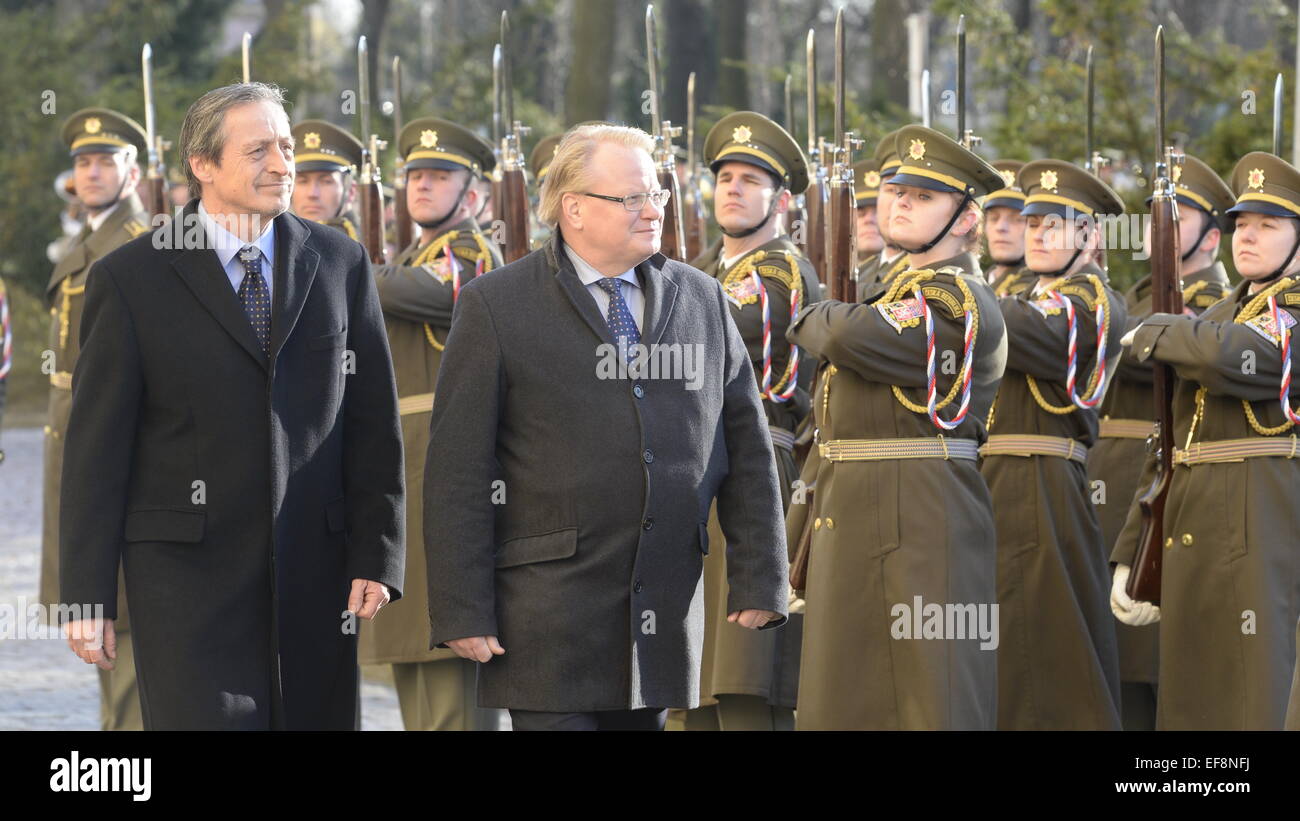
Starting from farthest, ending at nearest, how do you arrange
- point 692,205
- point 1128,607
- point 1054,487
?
point 692,205 < point 1054,487 < point 1128,607

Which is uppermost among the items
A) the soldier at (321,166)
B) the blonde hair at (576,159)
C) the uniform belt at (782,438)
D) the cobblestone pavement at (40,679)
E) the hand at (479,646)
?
the soldier at (321,166)

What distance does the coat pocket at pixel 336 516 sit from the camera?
4.52 meters

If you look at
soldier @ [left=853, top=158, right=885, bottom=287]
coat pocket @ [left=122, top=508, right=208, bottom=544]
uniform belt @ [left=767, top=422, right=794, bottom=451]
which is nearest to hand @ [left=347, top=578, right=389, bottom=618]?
coat pocket @ [left=122, top=508, right=208, bottom=544]

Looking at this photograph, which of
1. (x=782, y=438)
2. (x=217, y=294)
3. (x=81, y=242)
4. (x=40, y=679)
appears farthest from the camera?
(x=40, y=679)

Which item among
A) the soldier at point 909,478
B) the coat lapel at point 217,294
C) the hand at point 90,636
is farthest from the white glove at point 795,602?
the hand at point 90,636

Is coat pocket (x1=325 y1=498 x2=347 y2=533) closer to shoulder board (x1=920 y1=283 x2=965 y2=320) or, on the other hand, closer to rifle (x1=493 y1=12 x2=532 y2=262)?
shoulder board (x1=920 y1=283 x2=965 y2=320)

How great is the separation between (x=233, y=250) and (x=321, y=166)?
375 centimetres

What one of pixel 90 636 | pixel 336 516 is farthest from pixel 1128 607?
pixel 90 636

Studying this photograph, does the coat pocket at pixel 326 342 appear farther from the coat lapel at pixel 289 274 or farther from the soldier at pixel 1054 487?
the soldier at pixel 1054 487

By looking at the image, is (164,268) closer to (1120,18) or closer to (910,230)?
(910,230)

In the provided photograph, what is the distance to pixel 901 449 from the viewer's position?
6.04 meters

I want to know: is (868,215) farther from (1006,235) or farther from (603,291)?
(603,291)

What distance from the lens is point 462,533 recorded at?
4.34m

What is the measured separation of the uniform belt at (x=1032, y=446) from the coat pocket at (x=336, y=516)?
314 cm
